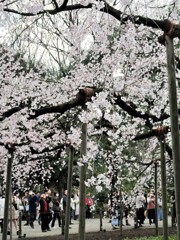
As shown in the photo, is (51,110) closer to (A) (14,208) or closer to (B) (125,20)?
(B) (125,20)

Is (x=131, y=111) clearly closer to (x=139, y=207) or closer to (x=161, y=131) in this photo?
(x=161, y=131)

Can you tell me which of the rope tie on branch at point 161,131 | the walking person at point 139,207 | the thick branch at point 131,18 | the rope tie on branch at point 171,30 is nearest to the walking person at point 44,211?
the walking person at point 139,207

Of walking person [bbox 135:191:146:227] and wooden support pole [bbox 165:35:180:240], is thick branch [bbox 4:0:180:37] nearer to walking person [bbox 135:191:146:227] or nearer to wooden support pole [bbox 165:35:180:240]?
wooden support pole [bbox 165:35:180:240]

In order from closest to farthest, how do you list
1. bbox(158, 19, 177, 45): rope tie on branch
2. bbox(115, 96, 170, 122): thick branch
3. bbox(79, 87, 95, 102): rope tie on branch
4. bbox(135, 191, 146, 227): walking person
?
bbox(158, 19, 177, 45): rope tie on branch
bbox(79, 87, 95, 102): rope tie on branch
bbox(115, 96, 170, 122): thick branch
bbox(135, 191, 146, 227): walking person

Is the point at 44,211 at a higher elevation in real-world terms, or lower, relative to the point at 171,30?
lower

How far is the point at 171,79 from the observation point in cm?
472

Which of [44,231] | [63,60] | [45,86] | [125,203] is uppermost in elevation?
[63,60]

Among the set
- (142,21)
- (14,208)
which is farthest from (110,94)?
(14,208)

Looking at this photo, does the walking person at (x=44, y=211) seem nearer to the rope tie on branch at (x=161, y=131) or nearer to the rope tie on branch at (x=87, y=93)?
the rope tie on branch at (x=161, y=131)

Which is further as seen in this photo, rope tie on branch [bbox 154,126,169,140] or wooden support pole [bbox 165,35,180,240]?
rope tie on branch [bbox 154,126,169,140]

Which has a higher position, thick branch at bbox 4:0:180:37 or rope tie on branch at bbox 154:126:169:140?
thick branch at bbox 4:0:180:37

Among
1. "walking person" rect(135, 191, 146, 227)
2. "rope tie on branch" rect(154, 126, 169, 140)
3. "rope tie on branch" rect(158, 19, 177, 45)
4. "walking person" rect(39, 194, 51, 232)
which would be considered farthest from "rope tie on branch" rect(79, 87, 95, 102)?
"walking person" rect(39, 194, 51, 232)

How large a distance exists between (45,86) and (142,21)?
18.3 feet

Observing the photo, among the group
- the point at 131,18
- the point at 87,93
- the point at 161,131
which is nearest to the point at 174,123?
the point at 131,18
